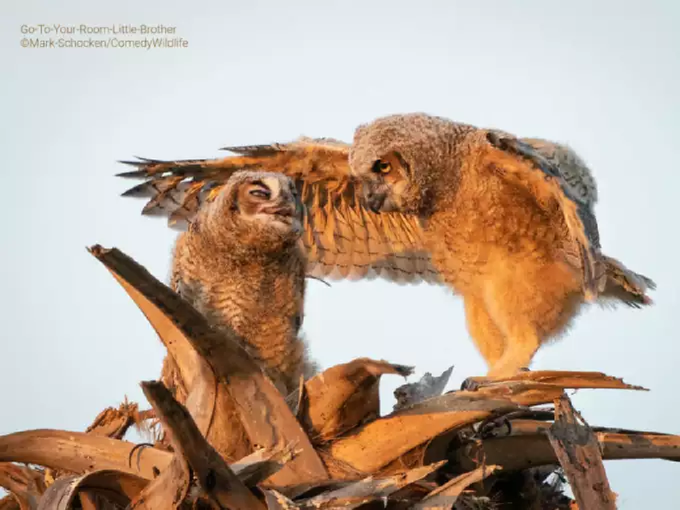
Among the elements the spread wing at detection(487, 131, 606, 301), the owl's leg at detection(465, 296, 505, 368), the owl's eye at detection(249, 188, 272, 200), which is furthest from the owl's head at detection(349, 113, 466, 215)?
the owl's eye at detection(249, 188, 272, 200)

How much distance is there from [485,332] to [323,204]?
129 centimetres

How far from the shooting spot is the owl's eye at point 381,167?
4.31 m

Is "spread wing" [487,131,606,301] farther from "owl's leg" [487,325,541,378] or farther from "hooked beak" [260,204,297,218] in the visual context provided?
"hooked beak" [260,204,297,218]

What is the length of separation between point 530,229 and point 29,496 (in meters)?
2.74

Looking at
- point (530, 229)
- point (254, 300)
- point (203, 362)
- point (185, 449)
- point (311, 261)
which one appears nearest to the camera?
point (185, 449)

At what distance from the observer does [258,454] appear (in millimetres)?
1794

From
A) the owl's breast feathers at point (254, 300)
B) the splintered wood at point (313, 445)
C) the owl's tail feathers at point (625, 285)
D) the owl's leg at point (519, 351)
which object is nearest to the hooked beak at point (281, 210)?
the owl's breast feathers at point (254, 300)

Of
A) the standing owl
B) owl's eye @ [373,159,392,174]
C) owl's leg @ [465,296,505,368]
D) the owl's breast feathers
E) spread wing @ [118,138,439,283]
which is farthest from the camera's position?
owl's leg @ [465,296,505,368]

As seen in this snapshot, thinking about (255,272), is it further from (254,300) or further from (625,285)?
(625,285)

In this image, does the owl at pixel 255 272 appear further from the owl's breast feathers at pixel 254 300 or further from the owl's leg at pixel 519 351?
the owl's leg at pixel 519 351

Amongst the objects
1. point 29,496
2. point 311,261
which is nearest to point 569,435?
point 29,496

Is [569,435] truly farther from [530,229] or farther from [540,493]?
[530,229]

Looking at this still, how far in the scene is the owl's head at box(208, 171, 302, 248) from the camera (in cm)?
325

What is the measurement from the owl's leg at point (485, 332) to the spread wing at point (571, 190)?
0.69 metres
